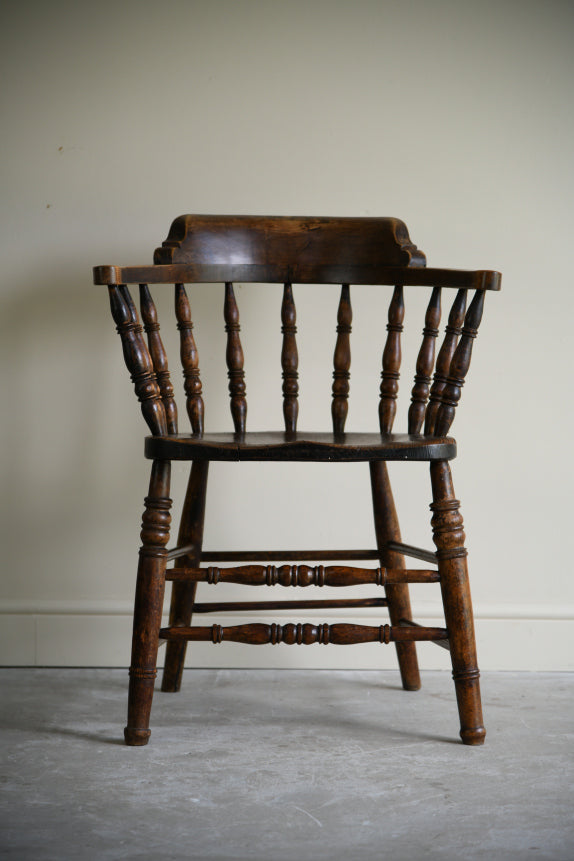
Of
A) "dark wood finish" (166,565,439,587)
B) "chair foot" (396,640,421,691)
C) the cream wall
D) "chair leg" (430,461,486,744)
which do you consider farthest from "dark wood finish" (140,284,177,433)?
"chair foot" (396,640,421,691)

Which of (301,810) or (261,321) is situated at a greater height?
(261,321)

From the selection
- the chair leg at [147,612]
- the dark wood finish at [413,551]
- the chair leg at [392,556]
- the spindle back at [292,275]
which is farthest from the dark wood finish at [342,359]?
the chair leg at [147,612]

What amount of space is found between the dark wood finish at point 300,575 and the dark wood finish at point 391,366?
11.9 inches

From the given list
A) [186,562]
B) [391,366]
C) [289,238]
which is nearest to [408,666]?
[186,562]

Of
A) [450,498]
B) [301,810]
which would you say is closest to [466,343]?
[450,498]

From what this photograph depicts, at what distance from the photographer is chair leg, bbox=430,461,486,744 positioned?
4.28 ft

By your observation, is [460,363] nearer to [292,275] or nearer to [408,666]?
[292,275]

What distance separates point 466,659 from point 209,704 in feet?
1.62

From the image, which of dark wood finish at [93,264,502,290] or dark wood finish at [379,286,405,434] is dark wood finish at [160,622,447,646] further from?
dark wood finish at [93,264,502,290]

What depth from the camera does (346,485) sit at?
5.98 ft

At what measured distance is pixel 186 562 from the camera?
60.9 inches

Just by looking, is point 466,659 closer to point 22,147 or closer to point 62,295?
point 62,295

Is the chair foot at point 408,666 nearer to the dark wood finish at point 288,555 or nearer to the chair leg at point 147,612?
the dark wood finish at point 288,555

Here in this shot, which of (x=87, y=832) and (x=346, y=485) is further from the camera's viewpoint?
(x=346, y=485)
